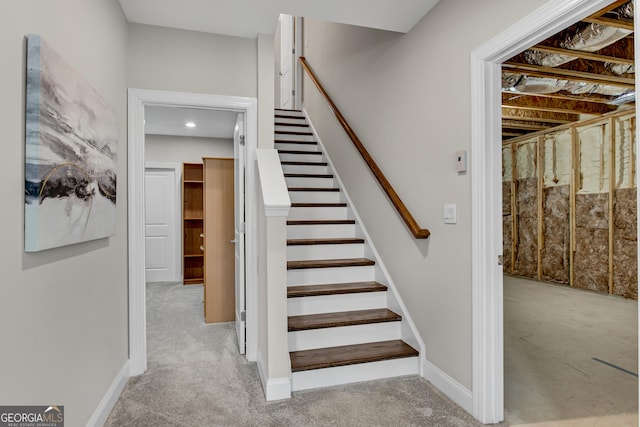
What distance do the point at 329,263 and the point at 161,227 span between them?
3.94 metres

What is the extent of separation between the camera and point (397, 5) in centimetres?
232

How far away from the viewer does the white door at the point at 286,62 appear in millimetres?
7090

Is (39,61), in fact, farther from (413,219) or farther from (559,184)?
(559,184)

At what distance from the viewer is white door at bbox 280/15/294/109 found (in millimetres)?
7090

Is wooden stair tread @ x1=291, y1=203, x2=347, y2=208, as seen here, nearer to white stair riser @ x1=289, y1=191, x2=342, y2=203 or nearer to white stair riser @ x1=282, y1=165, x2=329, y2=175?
white stair riser @ x1=289, y1=191, x2=342, y2=203

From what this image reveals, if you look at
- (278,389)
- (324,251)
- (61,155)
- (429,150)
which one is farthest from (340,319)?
(61,155)

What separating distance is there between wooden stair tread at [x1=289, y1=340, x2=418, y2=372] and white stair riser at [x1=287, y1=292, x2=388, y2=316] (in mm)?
196

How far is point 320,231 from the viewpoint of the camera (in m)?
3.49

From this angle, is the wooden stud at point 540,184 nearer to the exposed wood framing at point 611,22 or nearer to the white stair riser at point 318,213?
the white stair riser at point 318,213

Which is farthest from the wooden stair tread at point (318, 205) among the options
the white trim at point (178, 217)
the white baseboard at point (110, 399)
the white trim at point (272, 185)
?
the white trim at point (178, 217)

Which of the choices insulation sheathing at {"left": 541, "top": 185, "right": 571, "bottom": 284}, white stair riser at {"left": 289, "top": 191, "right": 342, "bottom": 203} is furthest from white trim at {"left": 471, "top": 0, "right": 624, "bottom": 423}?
insulation sheathing at {"left": 541, "top": 185, "right": 571, "bottom": 284}

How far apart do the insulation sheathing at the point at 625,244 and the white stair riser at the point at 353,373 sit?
12.0 ft

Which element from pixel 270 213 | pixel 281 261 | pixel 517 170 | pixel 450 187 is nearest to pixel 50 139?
pixel 270 213

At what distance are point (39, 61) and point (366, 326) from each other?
230cm
